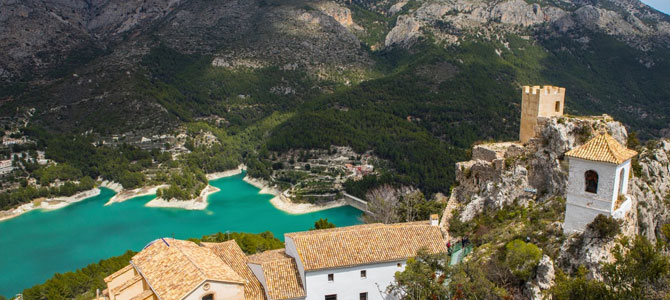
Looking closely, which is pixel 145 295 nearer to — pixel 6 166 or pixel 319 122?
pixel 319 122

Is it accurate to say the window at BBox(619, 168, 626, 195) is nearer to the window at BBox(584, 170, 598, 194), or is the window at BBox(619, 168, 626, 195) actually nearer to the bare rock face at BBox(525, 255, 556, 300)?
the window at BBox(584, 170, 598, 194)

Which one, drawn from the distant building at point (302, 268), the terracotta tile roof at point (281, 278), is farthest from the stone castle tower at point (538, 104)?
the terracotta tile roof at point (281, 278)

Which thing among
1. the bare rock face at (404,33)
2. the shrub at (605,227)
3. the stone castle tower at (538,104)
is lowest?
the shrub at (605,227)

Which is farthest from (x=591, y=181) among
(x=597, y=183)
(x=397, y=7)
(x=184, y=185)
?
(x=397, y=7)

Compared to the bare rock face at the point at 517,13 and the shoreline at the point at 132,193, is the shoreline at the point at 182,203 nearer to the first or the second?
the shoreline at the point at 132,193

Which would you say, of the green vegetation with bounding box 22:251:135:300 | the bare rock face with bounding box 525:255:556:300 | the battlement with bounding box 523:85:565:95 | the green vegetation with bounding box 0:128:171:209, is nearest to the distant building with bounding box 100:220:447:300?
the bare rock face with bounding box 525:255:556:300
